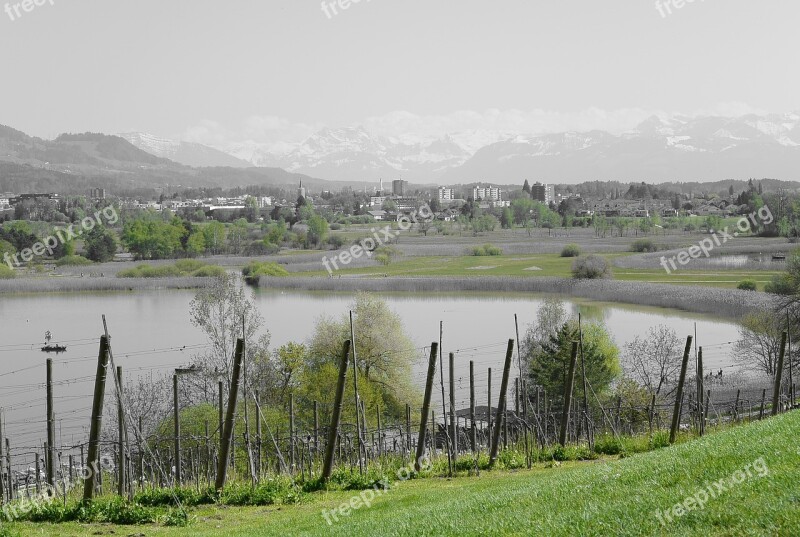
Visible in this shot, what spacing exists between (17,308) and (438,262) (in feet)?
126

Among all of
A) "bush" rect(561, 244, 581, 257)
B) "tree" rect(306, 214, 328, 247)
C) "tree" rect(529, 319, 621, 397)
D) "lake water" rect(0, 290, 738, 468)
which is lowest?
"lake water" rect(0, 290, 738, 468)

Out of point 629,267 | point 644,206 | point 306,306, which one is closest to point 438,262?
point 629,267

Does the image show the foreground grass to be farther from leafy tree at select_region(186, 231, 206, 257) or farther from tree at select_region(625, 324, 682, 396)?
tree at select_region(625, 324, 682, 396)

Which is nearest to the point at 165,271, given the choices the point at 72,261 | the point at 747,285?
the point at 72,261

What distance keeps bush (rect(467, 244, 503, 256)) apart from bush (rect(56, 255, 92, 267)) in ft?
124

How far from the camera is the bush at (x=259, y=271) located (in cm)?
7362

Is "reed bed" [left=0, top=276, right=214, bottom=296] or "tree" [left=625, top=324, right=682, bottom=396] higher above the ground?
"tree" [left=625, top=324, right=682, bottom=396]

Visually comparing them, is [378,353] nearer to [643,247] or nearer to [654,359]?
[654,359]

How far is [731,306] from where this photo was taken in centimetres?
5278

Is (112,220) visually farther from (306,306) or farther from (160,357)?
(160,357)

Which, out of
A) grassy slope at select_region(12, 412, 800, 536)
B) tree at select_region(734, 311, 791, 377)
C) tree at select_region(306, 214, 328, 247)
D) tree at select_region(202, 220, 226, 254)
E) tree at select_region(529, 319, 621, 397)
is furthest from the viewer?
tree at select_region(306, 214, 328, 247)

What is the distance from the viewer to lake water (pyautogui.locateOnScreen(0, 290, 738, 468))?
109ft

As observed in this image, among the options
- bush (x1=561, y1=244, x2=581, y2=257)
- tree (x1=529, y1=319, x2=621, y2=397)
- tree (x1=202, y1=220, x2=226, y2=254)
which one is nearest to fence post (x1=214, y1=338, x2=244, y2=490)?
tree (x1=529, y1=319, x2=621, y2=397)

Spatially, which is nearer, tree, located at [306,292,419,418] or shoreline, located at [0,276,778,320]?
tree, located at [306,292,419,418]
